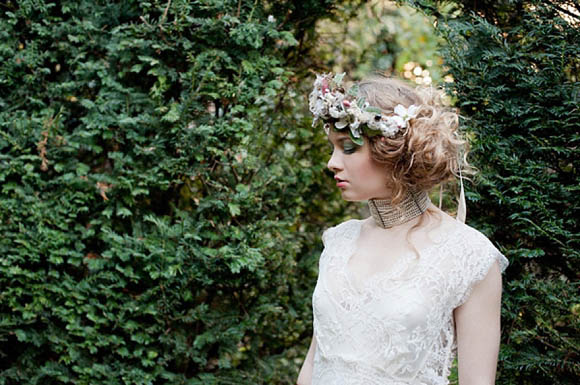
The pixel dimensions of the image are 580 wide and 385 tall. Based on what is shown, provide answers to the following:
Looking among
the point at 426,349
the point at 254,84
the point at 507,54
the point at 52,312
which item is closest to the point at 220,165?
the point at 254,84

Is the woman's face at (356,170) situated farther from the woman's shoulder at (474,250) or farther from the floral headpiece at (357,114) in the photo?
the woman's shoulder at (474,250)

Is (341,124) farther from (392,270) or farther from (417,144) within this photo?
(392,270)

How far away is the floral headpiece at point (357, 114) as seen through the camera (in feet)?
5.54

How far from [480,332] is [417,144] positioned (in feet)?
1.78

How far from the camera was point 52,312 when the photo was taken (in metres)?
2.99

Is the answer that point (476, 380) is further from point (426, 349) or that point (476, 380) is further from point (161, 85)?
point (161, 85)

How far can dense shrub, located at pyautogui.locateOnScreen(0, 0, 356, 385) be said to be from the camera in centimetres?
296

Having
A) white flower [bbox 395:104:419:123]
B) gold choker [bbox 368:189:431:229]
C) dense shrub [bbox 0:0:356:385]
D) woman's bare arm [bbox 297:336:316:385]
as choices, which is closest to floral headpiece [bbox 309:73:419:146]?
white flower [bbox 395:104:419:123]

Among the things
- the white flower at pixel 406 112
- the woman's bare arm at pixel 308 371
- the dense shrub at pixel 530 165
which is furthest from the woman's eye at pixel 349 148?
the dense shrub at pixel 530 165

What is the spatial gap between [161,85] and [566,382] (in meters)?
2.21

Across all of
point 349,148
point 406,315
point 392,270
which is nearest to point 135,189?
point 349,148

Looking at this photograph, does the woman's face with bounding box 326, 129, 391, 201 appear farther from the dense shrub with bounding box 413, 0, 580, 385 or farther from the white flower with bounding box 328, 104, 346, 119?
the dense shrub with bounding box 413, 0, 580, 385

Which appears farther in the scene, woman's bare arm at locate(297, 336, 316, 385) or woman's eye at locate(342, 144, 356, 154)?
woman's bare arm at locate(297, 336, 316, 385)

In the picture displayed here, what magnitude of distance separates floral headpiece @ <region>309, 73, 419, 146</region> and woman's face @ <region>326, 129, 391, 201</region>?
4 centimetres
